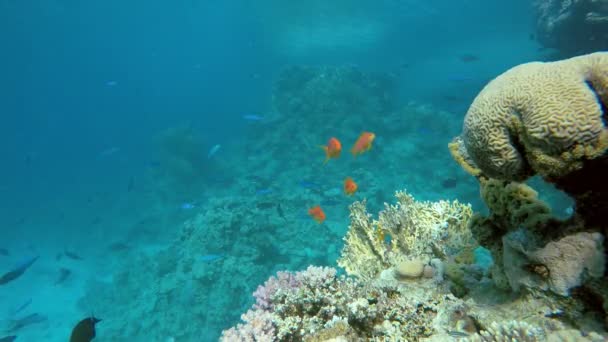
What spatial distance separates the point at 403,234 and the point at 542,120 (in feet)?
8.37

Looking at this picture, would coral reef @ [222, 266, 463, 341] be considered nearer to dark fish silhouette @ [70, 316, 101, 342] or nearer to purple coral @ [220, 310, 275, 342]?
purple coral @ [220, 310, 275, 342]

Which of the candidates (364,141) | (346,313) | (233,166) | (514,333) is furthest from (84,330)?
(233,166)

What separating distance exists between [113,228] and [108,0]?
4622cm

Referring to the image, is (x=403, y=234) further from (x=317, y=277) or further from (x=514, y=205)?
(x=514, y=205)

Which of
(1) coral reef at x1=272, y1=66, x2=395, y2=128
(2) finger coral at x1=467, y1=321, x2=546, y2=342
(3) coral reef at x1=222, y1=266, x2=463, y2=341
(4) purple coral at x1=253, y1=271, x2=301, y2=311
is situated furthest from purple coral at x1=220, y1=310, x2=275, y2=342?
(1) coral reef at x1=272, y1=66, x2=395, y2=128

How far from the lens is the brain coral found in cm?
171

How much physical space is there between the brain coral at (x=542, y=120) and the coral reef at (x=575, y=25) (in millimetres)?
12477

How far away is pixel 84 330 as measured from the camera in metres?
3.53

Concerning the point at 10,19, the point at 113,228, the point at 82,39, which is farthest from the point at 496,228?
the point at 82,39

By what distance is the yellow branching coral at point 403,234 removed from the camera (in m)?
3.80

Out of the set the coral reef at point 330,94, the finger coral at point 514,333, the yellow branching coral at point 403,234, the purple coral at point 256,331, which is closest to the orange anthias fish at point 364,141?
the yellow branching coral at point 403,234

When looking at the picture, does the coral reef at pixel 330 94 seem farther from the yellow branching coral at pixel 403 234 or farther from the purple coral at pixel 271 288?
the purple coral at pixel 271 288

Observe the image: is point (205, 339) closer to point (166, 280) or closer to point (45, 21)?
point (166, 280)

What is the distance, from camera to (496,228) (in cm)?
254
